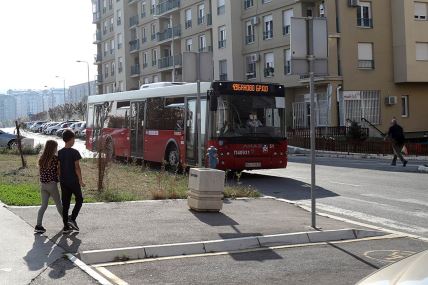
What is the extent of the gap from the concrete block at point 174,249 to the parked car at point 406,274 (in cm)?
444

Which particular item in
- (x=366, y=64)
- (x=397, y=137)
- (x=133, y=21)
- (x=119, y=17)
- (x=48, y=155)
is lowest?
(x=397, y=137)

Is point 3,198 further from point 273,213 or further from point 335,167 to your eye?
point 335,167

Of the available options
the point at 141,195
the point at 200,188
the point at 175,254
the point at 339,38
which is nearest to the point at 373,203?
the point at 200,188

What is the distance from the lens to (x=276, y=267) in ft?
22.8

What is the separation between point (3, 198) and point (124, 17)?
63.0 m

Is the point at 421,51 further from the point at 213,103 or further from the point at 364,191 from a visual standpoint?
the point at 364,191

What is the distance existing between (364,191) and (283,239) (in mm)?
7102

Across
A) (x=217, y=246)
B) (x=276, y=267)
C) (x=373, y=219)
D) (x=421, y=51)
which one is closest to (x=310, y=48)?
(x=217, y=246)

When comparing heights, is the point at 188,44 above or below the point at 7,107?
below

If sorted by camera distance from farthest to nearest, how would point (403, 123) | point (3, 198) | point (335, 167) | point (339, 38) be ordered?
point (403, 123) < point (339, 38) < point (335, 167) < point (3, 198)

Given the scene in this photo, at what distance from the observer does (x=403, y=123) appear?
134 ft

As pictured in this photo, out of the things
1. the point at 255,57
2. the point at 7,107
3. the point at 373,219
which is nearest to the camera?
the point at 373,219

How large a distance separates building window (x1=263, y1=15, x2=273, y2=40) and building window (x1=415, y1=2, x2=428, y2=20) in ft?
34.7

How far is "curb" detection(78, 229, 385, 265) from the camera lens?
728cm
